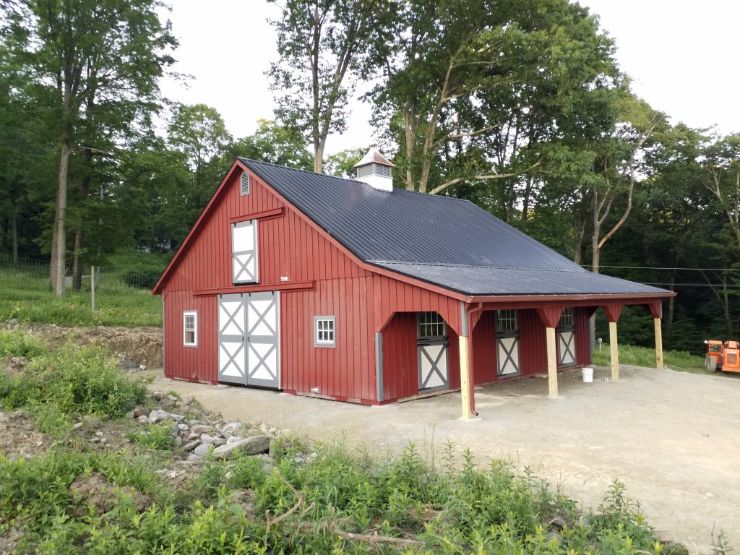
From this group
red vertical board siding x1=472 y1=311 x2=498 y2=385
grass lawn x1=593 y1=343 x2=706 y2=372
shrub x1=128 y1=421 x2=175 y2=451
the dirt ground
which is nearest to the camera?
the dirt ground

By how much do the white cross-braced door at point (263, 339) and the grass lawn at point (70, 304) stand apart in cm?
689

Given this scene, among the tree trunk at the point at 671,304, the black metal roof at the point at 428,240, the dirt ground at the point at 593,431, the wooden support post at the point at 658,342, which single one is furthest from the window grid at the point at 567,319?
the tree trunk at the point at 671,304

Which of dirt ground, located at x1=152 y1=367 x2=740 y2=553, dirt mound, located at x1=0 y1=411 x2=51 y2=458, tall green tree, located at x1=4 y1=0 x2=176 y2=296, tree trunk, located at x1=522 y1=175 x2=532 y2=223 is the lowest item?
dirt ground, located at x1=152 y1=367 x2=740 y2=553

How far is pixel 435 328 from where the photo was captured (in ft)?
39.7

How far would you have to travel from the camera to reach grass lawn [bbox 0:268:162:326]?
16562mm

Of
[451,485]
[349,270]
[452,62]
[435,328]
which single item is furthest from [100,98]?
[451,485]

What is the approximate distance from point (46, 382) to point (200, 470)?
3.96m

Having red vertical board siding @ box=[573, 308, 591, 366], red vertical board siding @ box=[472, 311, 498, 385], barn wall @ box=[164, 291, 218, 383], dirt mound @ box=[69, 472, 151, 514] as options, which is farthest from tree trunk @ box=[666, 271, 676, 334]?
dirt mound @ box=[69, 472, 151, 514]

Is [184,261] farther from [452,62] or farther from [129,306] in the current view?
[452,62]

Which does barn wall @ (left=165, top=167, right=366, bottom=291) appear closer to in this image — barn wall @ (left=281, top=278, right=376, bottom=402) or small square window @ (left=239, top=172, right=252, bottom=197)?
small square window @ (left=239, top=172, right=252, bottom=197)

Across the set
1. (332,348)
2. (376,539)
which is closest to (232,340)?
(332,348)

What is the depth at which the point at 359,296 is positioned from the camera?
437 inches

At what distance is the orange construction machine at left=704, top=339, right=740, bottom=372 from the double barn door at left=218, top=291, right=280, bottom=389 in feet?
59.6

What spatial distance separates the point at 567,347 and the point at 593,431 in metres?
8.62
